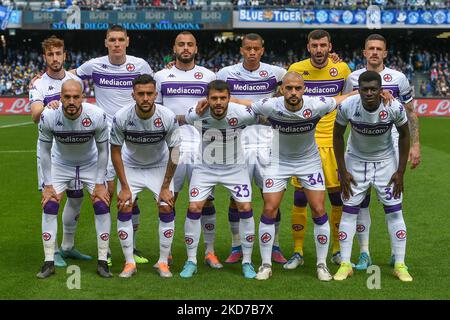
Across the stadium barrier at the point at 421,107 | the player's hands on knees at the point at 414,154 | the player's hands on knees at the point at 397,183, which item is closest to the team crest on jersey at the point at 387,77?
the player's hands on knees at the point at 414,154

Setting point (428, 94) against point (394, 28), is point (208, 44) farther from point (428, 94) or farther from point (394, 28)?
point (428, 94)

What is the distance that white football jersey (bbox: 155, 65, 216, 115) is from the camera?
8516 mm

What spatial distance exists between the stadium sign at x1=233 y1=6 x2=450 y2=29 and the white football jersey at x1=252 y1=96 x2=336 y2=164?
112 ft

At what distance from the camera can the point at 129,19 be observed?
4216 cm

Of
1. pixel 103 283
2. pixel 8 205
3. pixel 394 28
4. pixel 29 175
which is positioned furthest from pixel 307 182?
pixel 394 28

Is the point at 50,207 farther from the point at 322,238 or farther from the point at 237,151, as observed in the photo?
the point at 322,238

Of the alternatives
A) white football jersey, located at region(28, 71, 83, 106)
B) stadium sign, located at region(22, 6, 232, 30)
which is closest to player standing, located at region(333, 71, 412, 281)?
white football jersey, located at region(28, 71, 83, 106)

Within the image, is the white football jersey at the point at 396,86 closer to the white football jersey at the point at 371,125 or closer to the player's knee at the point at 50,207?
the white football jersey at the point at 371,125

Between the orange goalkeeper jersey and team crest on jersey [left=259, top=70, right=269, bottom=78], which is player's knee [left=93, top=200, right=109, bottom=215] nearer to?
team crest on jersey [left=259, top=70, right=269, bottom=78]

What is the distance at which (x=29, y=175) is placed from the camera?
15711 millimetres

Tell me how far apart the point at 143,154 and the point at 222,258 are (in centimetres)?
162

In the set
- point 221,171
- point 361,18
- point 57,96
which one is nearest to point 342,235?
point 221,171

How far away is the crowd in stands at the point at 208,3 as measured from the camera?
136 feet

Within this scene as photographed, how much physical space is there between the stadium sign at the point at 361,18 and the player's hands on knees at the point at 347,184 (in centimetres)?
3431
